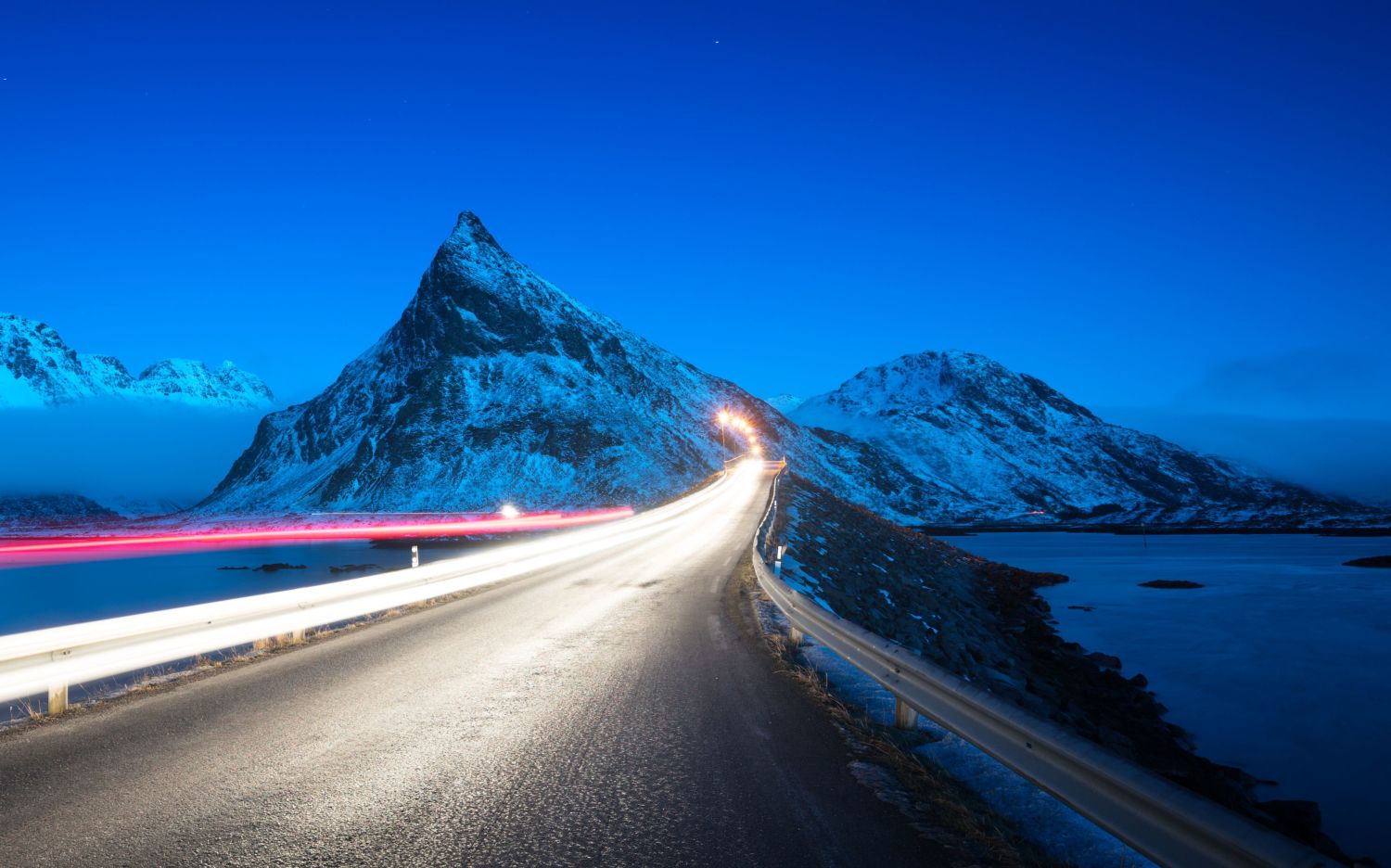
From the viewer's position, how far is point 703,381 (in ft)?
591

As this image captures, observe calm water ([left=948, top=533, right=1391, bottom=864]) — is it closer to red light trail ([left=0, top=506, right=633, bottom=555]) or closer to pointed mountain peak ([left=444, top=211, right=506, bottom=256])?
red light trail ([left=0, top=506, right=633, bottom=555])

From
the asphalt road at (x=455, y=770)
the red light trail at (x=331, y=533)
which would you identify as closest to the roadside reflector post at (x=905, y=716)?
the asphalt road at (x=455, y=770)

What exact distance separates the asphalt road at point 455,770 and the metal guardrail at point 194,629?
414 mm

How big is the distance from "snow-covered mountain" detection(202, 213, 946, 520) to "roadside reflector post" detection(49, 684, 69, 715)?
94.0 metres

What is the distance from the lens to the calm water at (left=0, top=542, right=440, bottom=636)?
2966cm

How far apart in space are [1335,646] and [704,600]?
24.1 metres

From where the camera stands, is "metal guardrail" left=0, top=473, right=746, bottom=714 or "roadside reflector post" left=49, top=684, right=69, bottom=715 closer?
"metal guardrail" left=0, top=473, right=746, bottom=714

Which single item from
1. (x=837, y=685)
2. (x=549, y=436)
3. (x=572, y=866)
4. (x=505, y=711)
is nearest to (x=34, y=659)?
(x=505, y=711)

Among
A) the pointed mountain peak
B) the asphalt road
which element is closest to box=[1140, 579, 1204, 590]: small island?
the asphalt road

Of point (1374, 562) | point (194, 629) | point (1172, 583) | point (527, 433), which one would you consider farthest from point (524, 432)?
point (194, 629)

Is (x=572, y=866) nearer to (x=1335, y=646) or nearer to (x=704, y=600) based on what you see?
(x=704, y=600)

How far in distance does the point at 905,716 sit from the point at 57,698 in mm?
7355

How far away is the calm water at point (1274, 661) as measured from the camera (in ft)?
43.5

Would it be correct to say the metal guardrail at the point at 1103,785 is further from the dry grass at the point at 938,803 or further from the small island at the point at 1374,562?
the small island at the point at 1374,562
